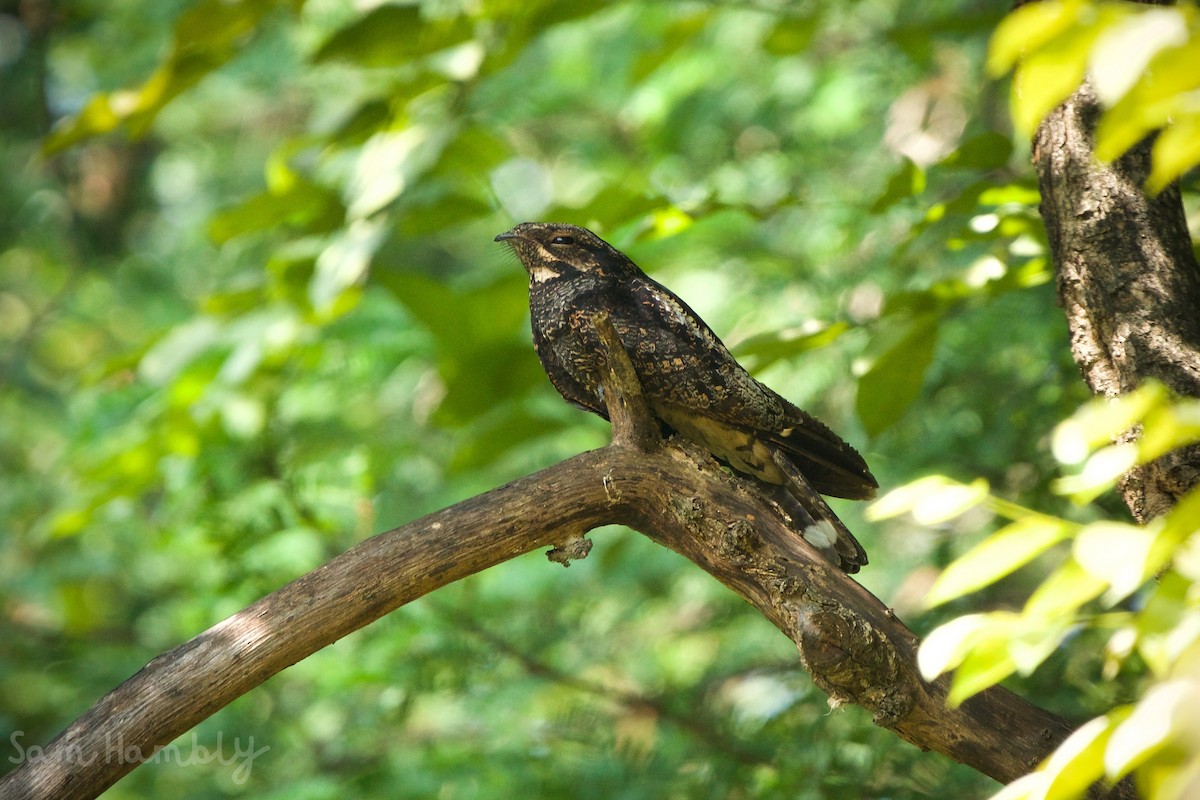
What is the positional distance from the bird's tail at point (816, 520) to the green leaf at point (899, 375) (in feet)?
0.76

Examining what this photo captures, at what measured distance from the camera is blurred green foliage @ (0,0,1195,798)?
9.05 feet

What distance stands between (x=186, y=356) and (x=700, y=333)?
143cm

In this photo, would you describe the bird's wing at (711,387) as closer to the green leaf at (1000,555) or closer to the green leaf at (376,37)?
the green leaf at (376,37)

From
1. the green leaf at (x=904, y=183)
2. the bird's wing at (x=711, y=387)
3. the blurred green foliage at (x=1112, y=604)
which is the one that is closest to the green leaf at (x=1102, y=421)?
the blurred green foliage at (x=1112, y=604)

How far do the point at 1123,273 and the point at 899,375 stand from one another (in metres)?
0.61

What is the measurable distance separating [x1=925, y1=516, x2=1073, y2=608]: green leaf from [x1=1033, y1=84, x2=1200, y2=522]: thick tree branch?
104cm

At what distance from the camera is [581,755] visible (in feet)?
11.7

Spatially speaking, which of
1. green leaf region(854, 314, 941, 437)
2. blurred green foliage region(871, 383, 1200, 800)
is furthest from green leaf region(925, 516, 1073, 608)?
green leaf region(854, 314, 941, 437)

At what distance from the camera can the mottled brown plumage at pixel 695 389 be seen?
238 centimetres

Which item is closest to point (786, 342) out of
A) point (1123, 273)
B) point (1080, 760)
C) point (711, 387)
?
point (711, 387)

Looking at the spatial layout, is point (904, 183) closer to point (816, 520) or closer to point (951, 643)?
point (816, 520)

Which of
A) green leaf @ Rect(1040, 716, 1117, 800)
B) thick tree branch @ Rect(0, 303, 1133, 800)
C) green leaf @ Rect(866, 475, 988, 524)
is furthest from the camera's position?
thick tree branch @ Rect(0, 303, 1133, 800)

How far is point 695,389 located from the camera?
2.39 metres

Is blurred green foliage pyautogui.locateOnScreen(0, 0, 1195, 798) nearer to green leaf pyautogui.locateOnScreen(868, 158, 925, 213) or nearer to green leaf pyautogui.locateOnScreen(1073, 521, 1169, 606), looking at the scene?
green leaf pyautogui.locateOnScreen(868, 158, 925, 213)
